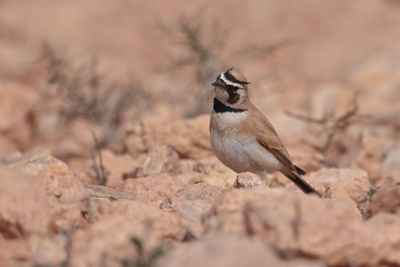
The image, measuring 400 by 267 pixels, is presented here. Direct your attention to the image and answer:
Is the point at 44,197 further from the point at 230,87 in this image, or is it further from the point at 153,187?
the point at 230,87

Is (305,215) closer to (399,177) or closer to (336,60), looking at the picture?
(399,177)

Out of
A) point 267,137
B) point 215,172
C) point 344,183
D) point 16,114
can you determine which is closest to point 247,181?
point 344,183

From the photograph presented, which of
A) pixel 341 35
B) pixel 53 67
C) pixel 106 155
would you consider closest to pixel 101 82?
pixel 53 67

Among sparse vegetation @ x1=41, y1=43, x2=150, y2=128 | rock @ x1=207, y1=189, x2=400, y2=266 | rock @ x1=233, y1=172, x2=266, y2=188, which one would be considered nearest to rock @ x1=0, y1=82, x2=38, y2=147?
sparse vegetation @ x1=41, y1=43, x2=150, y2=128

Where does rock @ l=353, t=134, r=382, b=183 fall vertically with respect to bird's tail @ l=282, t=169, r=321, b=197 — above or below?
below

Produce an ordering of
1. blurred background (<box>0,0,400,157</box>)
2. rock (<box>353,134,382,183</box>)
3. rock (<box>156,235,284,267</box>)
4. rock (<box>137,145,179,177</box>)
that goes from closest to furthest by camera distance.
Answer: rock (<box>156,235,284,267</box>)
rock (<box>137,145,179,177</box>)
rock (<box>353,134,382,183</box>)
blurred background (<box>0,0,400,157</box>)

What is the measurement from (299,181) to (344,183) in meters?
0.60

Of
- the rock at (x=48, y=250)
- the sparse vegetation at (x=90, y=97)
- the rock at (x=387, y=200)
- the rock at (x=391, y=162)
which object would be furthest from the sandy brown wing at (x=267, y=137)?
the sparse vegetation at (x=90, y=97)

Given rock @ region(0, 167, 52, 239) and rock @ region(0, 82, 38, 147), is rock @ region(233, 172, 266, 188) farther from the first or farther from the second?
rock @ region(0, 82, 38, 147)

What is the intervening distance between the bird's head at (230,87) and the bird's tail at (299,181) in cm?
69

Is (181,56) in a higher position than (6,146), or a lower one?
lower

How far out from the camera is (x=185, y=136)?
8.69 metres

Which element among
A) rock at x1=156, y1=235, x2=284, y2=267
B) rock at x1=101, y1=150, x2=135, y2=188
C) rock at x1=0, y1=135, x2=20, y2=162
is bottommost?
rock at x1=0, y1=135, x2=20, y2=162

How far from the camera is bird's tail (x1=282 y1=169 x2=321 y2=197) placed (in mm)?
7523
